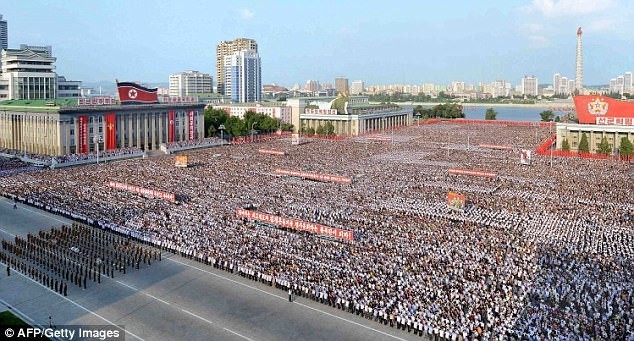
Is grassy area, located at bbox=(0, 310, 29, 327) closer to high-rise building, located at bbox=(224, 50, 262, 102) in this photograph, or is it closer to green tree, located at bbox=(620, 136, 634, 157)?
green tree, located at bbox=(620, 136, 634, 157)

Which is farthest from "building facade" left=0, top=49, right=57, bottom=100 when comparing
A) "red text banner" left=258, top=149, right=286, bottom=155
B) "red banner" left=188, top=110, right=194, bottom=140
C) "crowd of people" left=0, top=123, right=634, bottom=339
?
"red text banner" left=258, top=149, right=286, bottom=155

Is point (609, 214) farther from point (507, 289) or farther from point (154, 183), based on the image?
point (154, 183)

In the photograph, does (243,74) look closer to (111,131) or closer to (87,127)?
(111,131)

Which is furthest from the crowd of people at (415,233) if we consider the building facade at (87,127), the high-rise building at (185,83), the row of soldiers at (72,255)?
the high-rise building at (185,83)

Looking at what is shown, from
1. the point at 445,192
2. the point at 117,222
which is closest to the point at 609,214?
the point at 445,192

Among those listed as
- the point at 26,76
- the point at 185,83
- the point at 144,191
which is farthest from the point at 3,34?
the point at 144,191

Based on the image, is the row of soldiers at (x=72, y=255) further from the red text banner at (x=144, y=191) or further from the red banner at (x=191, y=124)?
the red banner at (x=191, y=124)
